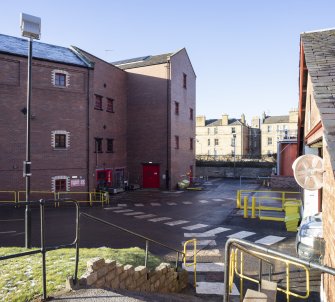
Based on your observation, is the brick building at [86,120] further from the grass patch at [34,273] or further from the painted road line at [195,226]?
the grass patch at [34,273]

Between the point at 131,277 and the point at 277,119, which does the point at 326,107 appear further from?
the point at 277,119

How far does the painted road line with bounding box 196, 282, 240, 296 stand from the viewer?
8.85 m

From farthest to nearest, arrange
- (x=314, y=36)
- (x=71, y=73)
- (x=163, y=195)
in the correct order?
(x=163, y=195)
(x=71, y=73)
(x=314, y=36)

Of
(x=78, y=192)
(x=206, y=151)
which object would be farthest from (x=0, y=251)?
(x=206, y=151)

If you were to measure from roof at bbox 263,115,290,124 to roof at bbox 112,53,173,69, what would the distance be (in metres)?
44.4

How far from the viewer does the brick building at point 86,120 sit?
23.2 meters

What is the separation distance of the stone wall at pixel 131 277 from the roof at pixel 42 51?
20.8 m

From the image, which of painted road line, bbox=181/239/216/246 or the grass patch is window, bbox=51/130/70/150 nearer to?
painted road line, bbox=181/239/216/246

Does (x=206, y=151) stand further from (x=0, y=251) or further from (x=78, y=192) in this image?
(x=0, y=251)

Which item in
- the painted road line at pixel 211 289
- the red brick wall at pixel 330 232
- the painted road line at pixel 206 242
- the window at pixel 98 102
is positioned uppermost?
the window at pixel 98 102

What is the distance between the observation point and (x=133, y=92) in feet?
114

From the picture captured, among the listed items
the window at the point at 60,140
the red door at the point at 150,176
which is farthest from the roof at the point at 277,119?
the window at the point at 60,140

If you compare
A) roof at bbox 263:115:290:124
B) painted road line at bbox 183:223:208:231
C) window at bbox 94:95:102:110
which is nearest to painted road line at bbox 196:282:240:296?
painted road line at bbox 183:223:208:231

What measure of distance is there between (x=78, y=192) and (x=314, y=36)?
2164cm
